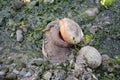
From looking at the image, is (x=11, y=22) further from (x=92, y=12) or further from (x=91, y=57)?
(x=91, y=57)

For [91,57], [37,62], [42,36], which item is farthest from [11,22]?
[91,57]

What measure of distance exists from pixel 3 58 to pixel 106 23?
132 centimetres

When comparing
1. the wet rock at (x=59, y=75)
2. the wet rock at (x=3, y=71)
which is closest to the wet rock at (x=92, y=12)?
the wet rock at (x=59, y=75)

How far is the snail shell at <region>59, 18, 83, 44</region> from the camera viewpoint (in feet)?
11.4

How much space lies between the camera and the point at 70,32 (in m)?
3.49

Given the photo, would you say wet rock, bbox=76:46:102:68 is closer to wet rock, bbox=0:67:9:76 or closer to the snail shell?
the snail shell

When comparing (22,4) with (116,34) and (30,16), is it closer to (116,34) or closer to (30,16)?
(30,16)

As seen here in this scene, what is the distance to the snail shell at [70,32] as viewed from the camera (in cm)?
349

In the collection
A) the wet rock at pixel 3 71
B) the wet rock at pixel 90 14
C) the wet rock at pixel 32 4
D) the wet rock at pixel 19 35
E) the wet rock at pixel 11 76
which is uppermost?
the wet rock at pixel 32 4

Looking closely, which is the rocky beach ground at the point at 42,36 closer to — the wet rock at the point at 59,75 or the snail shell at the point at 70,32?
the wet rock at the point at 59,75

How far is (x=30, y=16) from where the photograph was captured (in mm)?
4227

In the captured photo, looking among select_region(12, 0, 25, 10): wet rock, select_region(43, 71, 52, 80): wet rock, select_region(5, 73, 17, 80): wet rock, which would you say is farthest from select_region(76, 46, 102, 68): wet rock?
select_region(12, 0, 25, 10): wet rock

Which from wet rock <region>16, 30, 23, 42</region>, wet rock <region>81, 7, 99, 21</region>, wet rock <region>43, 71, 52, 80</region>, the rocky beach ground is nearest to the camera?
wet rock <region>43, 71, 52, 80</region>

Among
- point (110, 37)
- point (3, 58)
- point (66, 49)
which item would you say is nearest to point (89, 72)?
point (66, 49)
